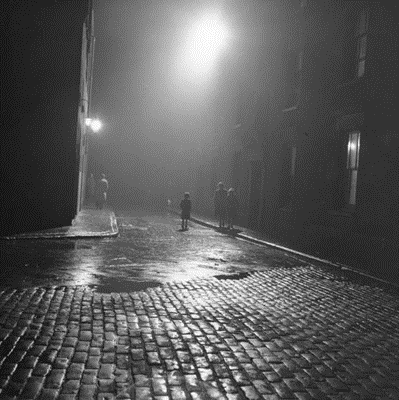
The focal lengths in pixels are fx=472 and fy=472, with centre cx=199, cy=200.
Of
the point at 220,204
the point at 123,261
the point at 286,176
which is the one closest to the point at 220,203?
the point at 220,204

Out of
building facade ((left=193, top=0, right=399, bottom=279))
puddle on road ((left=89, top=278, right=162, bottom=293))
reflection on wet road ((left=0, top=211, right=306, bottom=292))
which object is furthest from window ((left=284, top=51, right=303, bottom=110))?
puddle on road ((left=89, top=278, right=162, bottom=293))

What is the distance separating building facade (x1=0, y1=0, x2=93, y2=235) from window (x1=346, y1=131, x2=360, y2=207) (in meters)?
9.31

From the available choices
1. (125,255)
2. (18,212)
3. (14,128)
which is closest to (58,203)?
(18,212)

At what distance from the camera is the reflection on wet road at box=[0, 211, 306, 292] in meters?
8.13

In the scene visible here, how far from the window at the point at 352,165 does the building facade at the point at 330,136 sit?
0.10ft

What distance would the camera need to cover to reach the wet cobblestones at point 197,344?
3.83 m

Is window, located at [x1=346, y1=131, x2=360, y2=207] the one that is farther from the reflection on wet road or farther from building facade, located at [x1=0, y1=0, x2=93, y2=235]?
building facade, located at [x1=0, y1=0, x2=93, y2=235]

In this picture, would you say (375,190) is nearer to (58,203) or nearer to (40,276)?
(40,276)

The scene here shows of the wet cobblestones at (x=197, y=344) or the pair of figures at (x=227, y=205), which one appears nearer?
the wet cobblestones at (x=197, y=344)

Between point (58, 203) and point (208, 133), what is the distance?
15.3 metres

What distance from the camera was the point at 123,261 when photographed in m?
10.2

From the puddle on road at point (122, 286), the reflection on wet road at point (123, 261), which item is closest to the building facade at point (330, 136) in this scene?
the reflection on wet road at point (123, 261)

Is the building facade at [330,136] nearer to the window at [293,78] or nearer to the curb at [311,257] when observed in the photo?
the window at [293,78]

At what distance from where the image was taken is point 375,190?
1262cm
